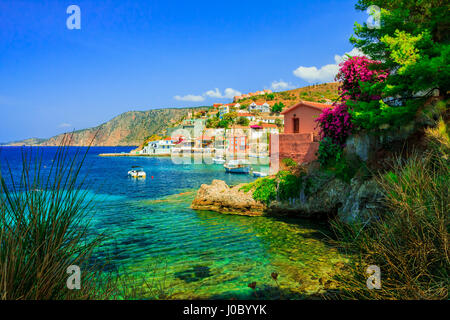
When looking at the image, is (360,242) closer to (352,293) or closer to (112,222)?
(352,293)

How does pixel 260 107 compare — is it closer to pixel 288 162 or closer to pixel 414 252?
pixel 288 162

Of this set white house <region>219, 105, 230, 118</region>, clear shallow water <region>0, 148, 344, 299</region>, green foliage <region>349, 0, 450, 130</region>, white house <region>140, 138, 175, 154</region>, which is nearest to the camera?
clear shallow water <region>0, 148, 344, 299</region>

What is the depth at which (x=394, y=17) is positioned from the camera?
934 cm

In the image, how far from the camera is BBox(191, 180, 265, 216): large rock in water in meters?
15.6

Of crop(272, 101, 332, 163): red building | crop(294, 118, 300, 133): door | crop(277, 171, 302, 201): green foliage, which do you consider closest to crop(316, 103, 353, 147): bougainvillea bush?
crop(272, 101, 332, 163): red building

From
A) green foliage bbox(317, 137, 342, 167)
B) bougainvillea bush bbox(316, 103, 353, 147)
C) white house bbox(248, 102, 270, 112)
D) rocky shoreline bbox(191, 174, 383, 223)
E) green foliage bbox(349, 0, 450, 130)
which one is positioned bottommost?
rocky shoreline bbox(191, 174, 383, 223)

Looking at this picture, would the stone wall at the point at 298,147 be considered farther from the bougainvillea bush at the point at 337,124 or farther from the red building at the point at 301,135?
the bougainvillea bush at the point at 337,124

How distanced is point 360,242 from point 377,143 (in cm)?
818

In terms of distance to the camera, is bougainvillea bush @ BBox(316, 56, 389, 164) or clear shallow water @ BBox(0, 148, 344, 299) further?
bougainvillea bush @ BBox(316, 56, 389, 164)

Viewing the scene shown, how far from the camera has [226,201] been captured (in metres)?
16.5

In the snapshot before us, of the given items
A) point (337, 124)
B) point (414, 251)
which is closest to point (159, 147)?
point (337, 124)

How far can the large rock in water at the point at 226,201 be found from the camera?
15617 mm

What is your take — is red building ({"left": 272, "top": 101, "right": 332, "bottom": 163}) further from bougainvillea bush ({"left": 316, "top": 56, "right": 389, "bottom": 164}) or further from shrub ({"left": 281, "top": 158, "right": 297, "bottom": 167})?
bougainvillea bush ({"left": 316, "top": 56, "right": 389, "bottom": 164})
